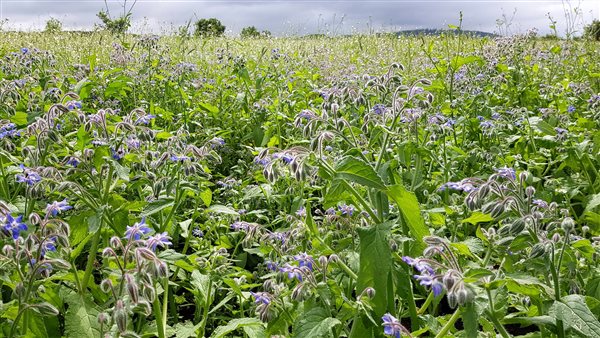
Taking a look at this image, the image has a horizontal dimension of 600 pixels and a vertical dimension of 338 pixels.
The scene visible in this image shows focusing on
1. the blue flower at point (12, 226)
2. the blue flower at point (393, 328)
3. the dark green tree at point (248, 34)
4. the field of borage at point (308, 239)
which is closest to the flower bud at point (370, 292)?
the field of borage at point (308, 239)

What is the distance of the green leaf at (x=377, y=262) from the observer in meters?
1.64

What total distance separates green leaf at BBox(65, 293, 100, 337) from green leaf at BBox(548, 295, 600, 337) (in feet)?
4.49

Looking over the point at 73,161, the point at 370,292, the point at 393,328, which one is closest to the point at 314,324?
the point at 370,292

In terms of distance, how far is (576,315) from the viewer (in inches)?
61.7

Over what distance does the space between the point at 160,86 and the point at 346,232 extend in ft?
13.0

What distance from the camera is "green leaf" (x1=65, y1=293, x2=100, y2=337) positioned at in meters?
1.79

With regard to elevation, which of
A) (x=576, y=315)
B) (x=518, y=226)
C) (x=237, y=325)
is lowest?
(x=237, y=325)

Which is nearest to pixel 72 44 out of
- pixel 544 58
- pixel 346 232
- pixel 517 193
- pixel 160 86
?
pixel 160 86

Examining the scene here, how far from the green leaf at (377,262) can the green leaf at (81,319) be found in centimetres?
85

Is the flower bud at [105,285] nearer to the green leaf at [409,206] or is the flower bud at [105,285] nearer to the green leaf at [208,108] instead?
the green leaf at [409,206]

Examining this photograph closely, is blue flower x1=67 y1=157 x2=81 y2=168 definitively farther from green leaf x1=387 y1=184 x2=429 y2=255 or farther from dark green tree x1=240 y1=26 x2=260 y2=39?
dark green tree x1=240 y1=26 x2=260 y2=39

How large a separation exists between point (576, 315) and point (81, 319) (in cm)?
147

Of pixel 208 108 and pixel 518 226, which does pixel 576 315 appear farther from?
pixel 208 108

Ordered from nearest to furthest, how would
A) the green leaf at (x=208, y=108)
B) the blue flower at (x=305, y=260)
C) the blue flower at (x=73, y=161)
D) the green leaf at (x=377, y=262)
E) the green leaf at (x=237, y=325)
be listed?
the green leaf at (x=377, y=262), the green leaf at (x=237, y=325), the blue flower at (x=305, y=260), the blue flower at (x=73, y=161), the green leaf at (x=208, y=108)
